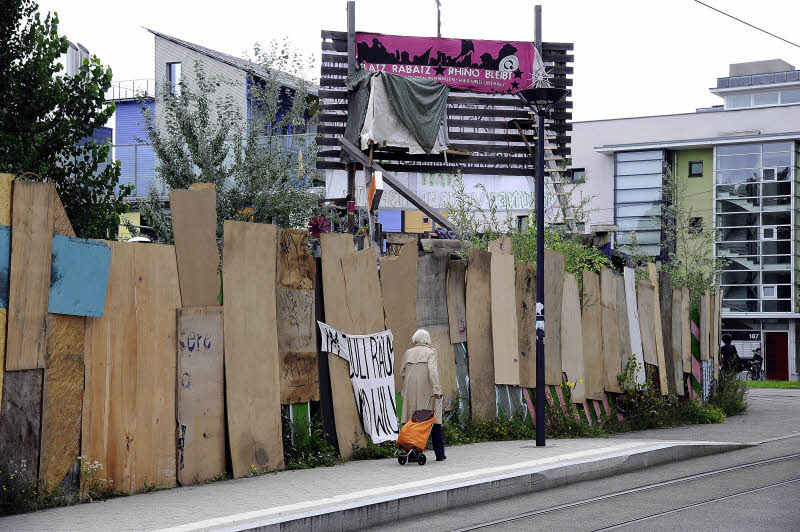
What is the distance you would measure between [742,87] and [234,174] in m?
66.0

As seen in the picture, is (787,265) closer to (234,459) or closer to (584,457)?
(584,457)

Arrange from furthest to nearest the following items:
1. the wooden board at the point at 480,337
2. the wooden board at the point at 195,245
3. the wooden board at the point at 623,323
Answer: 1. the wooden board at the point at 623,323
2. the wooden board at the point at 480,337
3. the wooden board at the point at 195,245

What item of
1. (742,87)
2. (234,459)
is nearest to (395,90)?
(234,459)

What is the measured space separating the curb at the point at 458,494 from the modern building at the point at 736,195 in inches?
1701

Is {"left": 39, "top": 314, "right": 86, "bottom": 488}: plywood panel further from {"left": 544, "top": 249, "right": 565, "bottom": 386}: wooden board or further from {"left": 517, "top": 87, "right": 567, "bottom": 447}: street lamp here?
{"left": 544, "top": 249, "right": 565, "bottom": 386}: wooden board

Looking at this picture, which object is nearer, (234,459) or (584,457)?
(234,459)

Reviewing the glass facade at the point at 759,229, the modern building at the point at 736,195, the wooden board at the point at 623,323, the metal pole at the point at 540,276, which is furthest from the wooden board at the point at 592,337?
the glass facade at the point at 759,229

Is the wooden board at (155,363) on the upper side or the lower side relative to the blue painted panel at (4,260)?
lower

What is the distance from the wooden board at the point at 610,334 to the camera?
1670 cm

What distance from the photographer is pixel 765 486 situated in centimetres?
1083

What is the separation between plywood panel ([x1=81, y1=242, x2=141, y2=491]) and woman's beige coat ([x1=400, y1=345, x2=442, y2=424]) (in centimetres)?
357

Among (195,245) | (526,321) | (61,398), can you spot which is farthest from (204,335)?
(526,321)

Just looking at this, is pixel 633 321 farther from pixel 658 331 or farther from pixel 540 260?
pixel 540 260

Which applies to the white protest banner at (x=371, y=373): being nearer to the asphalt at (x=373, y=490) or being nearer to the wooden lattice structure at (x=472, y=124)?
the asphalt at (x=373, y=490)
